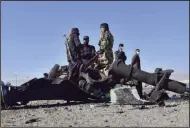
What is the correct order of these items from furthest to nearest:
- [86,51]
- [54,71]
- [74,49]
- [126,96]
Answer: [86,51] < [54,71] < [74,49] < [126,96]

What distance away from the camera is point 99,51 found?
1350 cm

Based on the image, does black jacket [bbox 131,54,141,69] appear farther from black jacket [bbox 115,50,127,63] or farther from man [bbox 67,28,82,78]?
man [bbox 67,28,82,78]

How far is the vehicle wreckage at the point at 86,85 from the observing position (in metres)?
10.7

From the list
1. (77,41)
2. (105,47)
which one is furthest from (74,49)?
(105,47)

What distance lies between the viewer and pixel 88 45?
13.6 meters

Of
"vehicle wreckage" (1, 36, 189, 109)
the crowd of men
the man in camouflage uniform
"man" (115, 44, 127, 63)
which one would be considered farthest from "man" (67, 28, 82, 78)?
"man" (115, 44, 127, 63)

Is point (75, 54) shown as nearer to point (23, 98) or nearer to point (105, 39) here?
point (105, 39)

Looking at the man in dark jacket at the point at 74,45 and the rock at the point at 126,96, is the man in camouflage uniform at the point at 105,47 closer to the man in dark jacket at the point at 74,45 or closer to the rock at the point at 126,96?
the man in dark jacket at the point at 74,45

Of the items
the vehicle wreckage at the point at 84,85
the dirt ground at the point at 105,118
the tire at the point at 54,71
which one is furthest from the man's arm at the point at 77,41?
the dirt ground at the point at 105,118

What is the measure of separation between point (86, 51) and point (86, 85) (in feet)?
4.13

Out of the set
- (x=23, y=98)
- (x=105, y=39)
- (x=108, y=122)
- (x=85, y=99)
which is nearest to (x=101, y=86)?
(x=85, y=99)

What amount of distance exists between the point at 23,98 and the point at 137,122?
4.53m

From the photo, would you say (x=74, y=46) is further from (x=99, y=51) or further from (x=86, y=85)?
(x=86, y=85)

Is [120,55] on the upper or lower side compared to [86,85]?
upper
